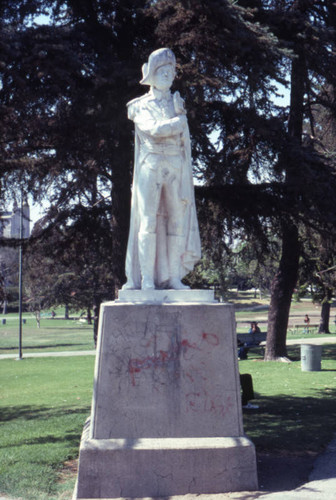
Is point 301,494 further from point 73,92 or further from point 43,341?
point 43,341

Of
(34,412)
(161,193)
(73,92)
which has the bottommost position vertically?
(34,412)

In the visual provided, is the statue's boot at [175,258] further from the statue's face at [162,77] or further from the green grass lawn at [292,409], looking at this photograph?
the green grass lawn at [292,409]

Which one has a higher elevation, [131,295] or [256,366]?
[131,295]

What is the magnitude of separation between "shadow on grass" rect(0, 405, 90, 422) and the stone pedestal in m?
5.50

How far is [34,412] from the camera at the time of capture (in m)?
12.0

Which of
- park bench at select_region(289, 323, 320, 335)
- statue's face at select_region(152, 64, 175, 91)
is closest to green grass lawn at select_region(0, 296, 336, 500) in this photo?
statue's face at select_region(152, 64, 175, 91)

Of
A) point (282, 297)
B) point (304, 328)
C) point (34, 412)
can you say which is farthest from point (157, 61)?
point (304, 328)

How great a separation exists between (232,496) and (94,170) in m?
8.05

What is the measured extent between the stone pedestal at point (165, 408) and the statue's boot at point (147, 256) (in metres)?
0.37

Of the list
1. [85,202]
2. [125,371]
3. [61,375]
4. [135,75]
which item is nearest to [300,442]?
[125,371]

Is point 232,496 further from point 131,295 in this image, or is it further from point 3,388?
point 3,388

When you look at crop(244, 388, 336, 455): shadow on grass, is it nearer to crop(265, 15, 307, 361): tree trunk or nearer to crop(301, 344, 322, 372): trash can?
crop(301, 344, 322, 372): trash can

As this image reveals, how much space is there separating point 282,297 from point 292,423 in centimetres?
996

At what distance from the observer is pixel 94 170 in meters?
12.6
